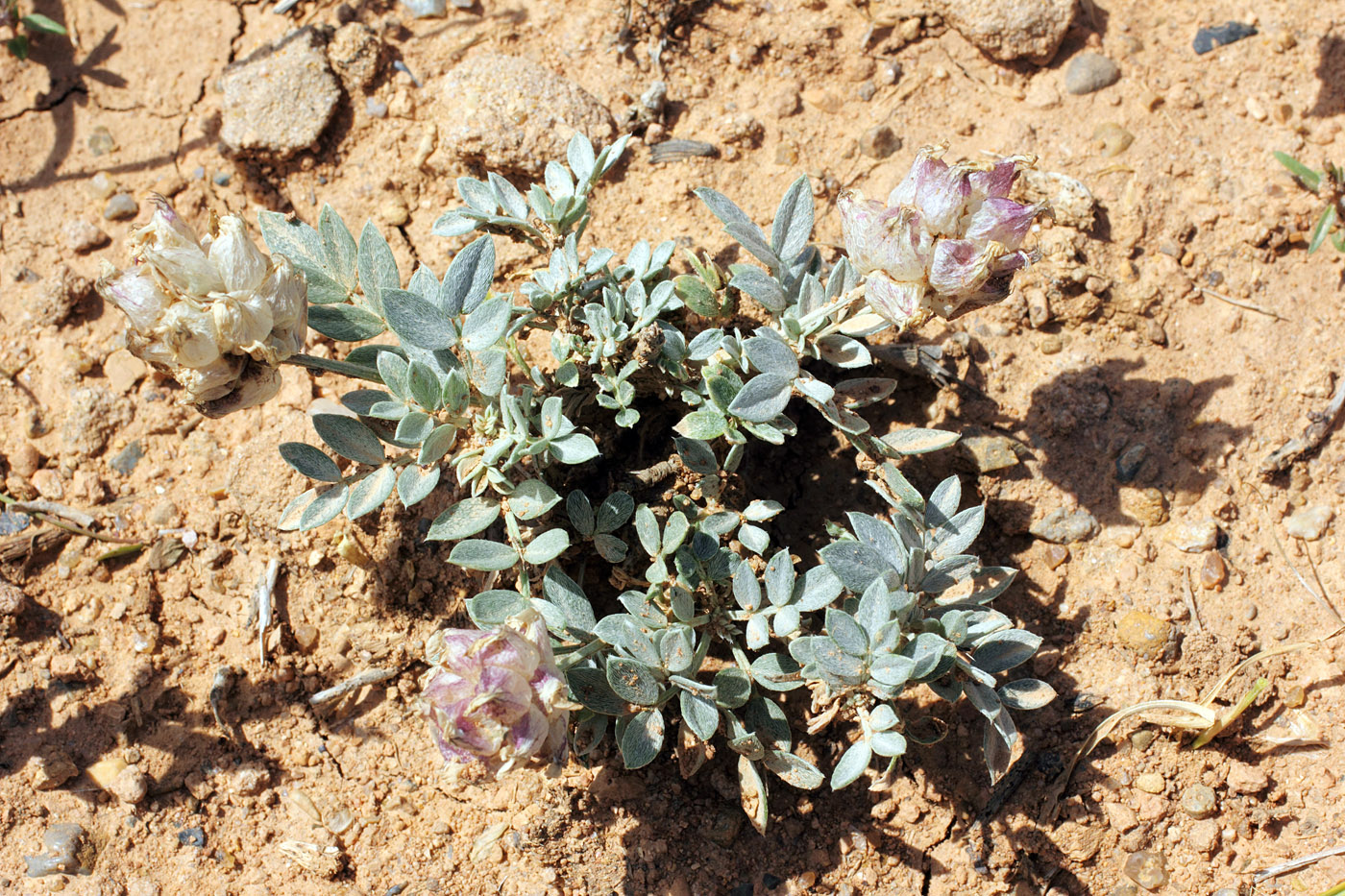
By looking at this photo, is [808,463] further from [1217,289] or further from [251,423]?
[251,423]

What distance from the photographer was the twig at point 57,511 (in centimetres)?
323

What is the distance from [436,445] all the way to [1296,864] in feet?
9.25

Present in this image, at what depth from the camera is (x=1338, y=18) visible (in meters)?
3.54

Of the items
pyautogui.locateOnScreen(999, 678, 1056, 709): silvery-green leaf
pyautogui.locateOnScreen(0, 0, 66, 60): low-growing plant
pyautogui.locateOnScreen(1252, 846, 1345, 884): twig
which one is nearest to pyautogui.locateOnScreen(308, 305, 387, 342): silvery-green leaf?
pyautogui.locateOnScreen(999, 678, 1056, 709): silvery-green leaf

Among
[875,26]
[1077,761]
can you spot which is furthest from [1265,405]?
[875,26]

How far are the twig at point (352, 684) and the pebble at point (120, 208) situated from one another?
204 centimetres

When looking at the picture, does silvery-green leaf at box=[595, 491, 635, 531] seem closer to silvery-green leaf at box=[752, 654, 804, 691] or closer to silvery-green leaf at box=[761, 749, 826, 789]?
silvery-green leaf at box=[752, 654, 804, 691]

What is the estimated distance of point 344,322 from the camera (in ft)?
8.38

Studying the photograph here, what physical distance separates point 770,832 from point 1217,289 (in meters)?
2.44

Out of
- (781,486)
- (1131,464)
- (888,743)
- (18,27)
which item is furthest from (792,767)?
(18,27)

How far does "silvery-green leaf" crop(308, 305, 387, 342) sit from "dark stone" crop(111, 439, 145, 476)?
4.11ft

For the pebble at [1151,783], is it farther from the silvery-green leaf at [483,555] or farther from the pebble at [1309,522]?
the silvery-green leaf at [483,555]

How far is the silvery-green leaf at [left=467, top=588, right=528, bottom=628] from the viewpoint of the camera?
8.13 feet

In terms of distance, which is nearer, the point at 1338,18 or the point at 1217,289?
the point at 1217,289
